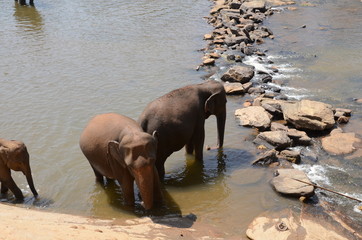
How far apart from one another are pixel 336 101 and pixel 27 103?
6750 mm

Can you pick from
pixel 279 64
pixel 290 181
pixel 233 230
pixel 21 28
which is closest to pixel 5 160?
pixel 233 230

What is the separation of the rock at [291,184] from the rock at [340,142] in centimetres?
145

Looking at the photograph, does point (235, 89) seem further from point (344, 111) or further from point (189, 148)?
point (189, 148)

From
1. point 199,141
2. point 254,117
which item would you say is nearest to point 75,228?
point 199,141

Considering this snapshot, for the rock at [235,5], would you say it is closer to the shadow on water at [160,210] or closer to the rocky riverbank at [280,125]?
the rocky riverbank at [280,125]

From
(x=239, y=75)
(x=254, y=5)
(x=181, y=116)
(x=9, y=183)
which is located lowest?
(x=254, y=5)

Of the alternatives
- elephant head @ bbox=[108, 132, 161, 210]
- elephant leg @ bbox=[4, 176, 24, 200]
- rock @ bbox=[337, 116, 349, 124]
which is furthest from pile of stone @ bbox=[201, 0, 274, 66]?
elephant head @ bbox=[108, 132, 161, 210]

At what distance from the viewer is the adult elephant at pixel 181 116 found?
21.9ft

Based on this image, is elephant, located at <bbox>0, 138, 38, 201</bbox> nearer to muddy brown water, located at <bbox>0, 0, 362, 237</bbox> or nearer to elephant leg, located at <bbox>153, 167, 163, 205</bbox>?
muddy brown water, located at <bbox>0, 0, 362, 237</bbox>

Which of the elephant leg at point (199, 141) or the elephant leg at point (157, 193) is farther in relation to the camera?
the elephant leg at point (199, 141)

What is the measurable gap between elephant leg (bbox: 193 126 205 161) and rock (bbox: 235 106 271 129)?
1.79 m

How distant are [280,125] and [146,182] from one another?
4136 mm

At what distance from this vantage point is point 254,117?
899cm

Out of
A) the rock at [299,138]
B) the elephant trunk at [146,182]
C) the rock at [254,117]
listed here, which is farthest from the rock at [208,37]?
the elephant trunk at [146,182]
